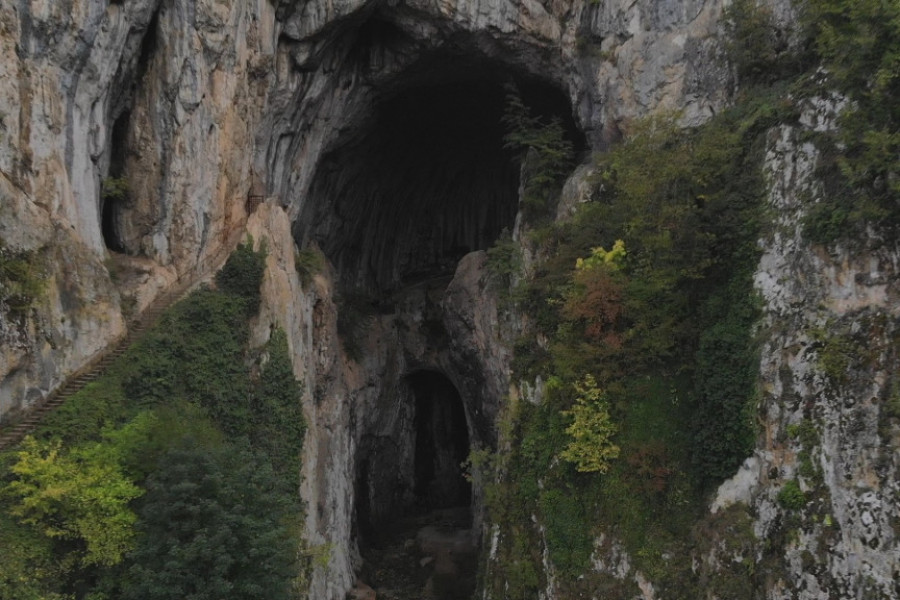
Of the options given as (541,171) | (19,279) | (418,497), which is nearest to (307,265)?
(541,171)

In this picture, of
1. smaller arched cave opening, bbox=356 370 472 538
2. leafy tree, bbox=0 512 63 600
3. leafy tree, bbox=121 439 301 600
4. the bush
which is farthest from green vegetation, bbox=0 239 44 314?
smaller arched cave opening, bbox=356 370 472 538

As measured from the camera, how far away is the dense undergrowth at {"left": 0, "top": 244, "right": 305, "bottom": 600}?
31.5 feet

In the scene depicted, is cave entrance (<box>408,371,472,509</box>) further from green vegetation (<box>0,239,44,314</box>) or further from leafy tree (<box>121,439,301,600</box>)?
green vegetation (<box>0,239,44,314</box>)

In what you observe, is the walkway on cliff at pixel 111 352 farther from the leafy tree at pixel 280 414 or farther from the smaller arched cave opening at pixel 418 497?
the smaller arched cave opening at pixel 418 497

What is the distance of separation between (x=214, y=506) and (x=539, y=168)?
43.9 ft

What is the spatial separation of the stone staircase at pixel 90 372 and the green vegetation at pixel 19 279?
162 centimetres

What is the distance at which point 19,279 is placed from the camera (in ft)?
36.6

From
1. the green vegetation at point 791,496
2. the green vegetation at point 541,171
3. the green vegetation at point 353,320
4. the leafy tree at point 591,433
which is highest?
the green vegetation at point 541,171

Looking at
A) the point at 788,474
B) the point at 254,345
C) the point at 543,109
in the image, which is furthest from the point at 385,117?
the point at 788,474

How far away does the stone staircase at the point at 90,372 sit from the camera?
10.7 meters

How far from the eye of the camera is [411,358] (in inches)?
978

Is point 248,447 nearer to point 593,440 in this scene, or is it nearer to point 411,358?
point 593,440

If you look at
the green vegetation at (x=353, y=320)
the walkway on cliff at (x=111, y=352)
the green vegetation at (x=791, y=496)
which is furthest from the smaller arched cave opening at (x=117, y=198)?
the green vegetation at (x=791, y=496)

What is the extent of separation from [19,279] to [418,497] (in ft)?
61.9
